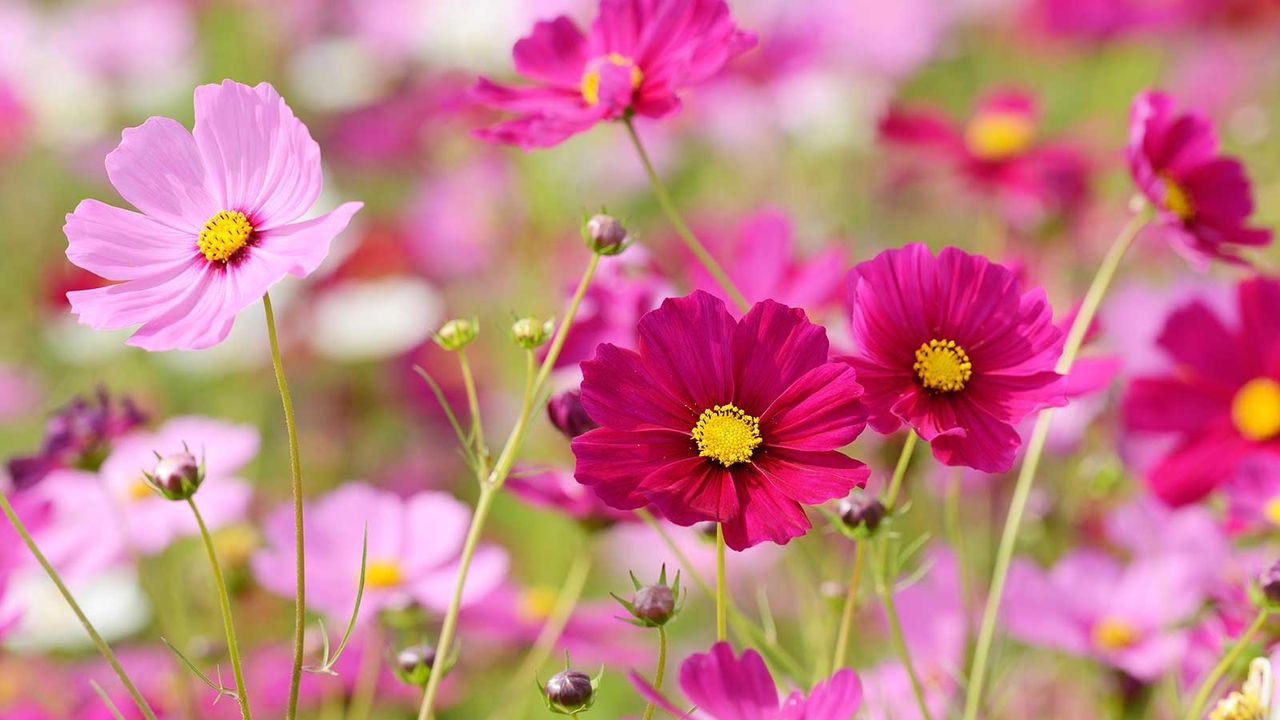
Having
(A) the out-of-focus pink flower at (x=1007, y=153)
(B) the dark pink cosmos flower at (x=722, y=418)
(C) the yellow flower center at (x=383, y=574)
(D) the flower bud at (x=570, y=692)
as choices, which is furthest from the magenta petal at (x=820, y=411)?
(A) the out-of-focus pink flower at (x=1007, y=153)

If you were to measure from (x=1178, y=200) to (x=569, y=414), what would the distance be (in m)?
0.32

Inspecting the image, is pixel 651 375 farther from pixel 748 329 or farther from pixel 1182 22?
pixel 1182 22

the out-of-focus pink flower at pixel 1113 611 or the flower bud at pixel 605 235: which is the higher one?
the flower bud at pixel 605 235

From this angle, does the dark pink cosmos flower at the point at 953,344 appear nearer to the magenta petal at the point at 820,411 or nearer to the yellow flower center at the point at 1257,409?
the magenta petal at the point at 820,411

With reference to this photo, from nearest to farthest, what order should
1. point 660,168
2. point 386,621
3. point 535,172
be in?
point 386,621
point 535,172
point 660,168

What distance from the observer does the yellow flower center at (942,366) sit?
1.65 ft

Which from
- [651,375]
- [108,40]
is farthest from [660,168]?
[651,375]

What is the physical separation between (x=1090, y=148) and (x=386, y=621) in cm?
75

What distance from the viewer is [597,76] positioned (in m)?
0.61

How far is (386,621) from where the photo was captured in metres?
0.71

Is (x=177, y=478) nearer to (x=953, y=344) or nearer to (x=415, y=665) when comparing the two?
(x=415, y=665)

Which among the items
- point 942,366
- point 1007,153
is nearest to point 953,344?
point 942,366

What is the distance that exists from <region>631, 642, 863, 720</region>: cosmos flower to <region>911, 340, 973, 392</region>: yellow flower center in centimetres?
12

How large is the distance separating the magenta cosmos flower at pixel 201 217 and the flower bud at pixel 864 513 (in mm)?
228
